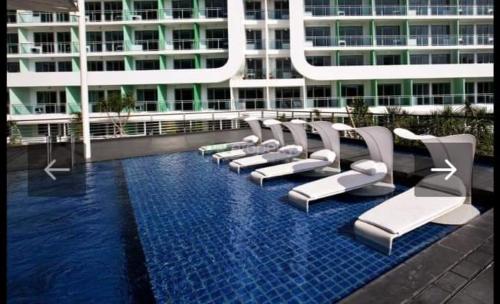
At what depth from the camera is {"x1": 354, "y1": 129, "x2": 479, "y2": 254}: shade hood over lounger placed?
16.0 feet

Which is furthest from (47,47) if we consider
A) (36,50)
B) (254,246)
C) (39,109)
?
(254,246)

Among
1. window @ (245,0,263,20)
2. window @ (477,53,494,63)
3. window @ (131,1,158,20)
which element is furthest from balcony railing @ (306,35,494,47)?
window @ (131,1,158,20)

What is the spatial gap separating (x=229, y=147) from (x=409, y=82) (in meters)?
23.4

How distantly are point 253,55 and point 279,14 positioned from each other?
4.77 meters

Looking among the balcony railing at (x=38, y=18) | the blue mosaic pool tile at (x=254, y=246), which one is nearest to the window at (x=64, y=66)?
the balcony railing at (x=38, y=18)

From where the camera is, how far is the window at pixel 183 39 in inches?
1228

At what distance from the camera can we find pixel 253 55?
30.4 metres

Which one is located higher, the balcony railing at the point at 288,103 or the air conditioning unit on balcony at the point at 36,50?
the air conditioning unit on balcony at the point at 36,50

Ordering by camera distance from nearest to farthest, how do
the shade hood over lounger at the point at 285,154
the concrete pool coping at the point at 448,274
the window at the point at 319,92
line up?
1. the concrete pool coping at the point at 448,274
2. the shade hood over lounger at the point at 285,154
3. the window at the point at 319,92

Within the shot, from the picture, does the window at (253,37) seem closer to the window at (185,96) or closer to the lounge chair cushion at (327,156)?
the window at (185,96)

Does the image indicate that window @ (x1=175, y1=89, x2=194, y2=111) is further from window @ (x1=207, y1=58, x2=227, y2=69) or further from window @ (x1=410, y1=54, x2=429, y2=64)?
window @ (x1=410, y1=54, x2=429, y2=64)

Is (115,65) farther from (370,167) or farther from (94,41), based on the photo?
(370,167)

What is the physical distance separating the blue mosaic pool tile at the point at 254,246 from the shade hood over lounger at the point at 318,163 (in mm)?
344
